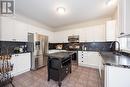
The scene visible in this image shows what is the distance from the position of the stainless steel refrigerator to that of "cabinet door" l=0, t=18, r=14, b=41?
92 cm

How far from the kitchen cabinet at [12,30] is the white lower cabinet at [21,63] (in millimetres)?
662

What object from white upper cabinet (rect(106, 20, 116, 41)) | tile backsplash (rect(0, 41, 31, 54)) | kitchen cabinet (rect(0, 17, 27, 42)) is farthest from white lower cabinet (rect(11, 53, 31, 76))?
white upper cabinet (rect(106, 20, 116, 41))

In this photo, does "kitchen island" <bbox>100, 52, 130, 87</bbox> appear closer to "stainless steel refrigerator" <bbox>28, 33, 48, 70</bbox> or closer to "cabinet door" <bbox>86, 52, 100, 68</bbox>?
"cabinet door" <bbox>86, 52, 100, 68</bbox>

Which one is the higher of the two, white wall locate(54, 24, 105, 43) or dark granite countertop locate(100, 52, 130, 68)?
white wall locate(54, 24, 105, 43)

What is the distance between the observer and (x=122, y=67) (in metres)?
1.23

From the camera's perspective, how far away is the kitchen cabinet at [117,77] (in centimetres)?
123

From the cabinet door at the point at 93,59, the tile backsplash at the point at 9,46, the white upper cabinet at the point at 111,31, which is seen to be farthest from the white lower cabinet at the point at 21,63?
the white upper cabinet at the point at 111,31

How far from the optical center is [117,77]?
127cm

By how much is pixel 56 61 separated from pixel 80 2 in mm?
2153

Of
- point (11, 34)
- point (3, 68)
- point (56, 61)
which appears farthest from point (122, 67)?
point (11, 34)

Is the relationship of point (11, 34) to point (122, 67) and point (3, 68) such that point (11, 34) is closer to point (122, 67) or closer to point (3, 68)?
point (3, 68)

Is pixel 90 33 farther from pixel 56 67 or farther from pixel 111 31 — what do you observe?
pixel 56 67

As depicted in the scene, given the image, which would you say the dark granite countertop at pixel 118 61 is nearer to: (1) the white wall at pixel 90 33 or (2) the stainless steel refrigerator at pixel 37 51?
(1) the white wall at pixel 90 33

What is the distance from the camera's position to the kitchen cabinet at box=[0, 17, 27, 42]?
105 inches
